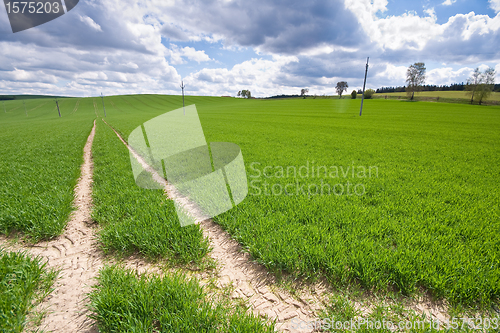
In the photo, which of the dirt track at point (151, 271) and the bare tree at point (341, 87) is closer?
the dirt track at point (151, 271)

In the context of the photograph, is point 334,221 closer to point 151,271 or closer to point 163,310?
point 163,310

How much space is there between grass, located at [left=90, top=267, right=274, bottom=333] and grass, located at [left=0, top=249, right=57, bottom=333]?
63 centimetres

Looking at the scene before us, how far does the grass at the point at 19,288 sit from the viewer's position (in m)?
2.05

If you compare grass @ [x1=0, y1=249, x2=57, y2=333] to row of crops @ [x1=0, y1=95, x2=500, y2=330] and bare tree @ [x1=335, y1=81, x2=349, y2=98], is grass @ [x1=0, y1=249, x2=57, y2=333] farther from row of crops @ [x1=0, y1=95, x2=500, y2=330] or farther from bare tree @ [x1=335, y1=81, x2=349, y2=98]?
bare tree @ [x1=335, y1=81, x2=349, y2=98]

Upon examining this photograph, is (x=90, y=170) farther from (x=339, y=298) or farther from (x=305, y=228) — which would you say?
(x=339, y=298)

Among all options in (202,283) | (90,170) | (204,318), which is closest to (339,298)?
A: (204,318)
